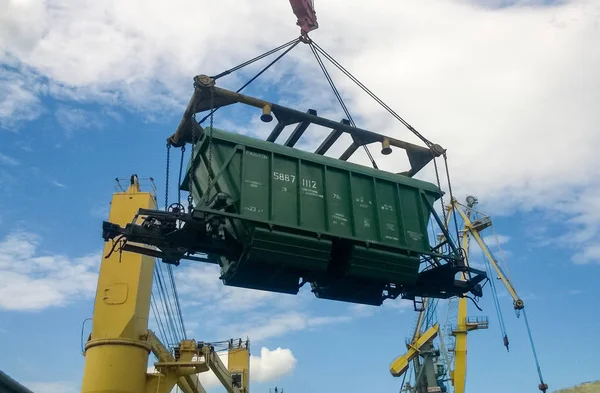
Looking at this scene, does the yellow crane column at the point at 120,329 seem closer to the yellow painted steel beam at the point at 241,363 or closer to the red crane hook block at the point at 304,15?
the red crane hook block at the point at 304,15

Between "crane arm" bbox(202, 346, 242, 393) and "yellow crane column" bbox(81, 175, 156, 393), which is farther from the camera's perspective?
"crane arm" bbox(202, 346, 242, 393)

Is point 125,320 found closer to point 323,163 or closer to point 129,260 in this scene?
point 129,260

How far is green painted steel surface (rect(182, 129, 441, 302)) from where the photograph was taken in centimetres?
1090

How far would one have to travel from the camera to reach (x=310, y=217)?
11.4 meters

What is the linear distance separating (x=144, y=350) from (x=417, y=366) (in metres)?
31.2

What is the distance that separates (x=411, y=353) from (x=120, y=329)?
31.7 meters

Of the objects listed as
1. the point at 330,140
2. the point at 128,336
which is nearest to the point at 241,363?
the point at 128,336

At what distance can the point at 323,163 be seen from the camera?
1212 cm

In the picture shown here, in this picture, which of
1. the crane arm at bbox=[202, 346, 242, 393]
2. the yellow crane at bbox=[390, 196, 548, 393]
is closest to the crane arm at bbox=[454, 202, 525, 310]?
the yellow crane at bbox=[390, 196, 548, 393]

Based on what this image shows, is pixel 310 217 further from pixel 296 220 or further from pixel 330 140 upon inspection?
pixel 330 140

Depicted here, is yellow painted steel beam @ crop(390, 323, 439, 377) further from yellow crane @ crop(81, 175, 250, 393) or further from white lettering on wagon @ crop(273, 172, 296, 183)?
white lettering on wagon @ crop(273, 172, 296, 183)

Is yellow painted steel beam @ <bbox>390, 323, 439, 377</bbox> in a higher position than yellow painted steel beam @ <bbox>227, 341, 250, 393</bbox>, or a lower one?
higher

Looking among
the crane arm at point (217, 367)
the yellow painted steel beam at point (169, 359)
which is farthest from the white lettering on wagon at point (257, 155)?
the crane arm at point (217, 367)

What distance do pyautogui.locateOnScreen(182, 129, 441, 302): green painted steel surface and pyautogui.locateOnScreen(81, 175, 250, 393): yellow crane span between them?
13.0 ft
